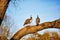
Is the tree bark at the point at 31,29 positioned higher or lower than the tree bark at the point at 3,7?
lower

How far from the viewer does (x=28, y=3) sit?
91.7 inches

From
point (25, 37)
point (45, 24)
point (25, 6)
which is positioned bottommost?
point (25, 37)

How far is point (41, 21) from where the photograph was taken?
7.44 feet

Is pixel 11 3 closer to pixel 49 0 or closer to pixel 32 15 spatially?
pixel 32 15

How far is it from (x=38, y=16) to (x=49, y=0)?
0.26 metres

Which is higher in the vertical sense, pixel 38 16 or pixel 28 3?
pixel 28 3

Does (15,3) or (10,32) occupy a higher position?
(15,3)

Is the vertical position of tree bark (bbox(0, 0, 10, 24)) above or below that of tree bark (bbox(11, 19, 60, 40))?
above

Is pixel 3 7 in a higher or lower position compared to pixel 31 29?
higher

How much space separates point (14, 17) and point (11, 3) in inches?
8.1

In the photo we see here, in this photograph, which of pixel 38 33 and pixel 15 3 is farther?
pixel 15 3

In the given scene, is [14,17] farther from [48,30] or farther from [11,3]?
[48,30]

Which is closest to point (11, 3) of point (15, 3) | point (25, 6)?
point (15, 3)

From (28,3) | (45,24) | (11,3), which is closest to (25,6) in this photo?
(28,3)
